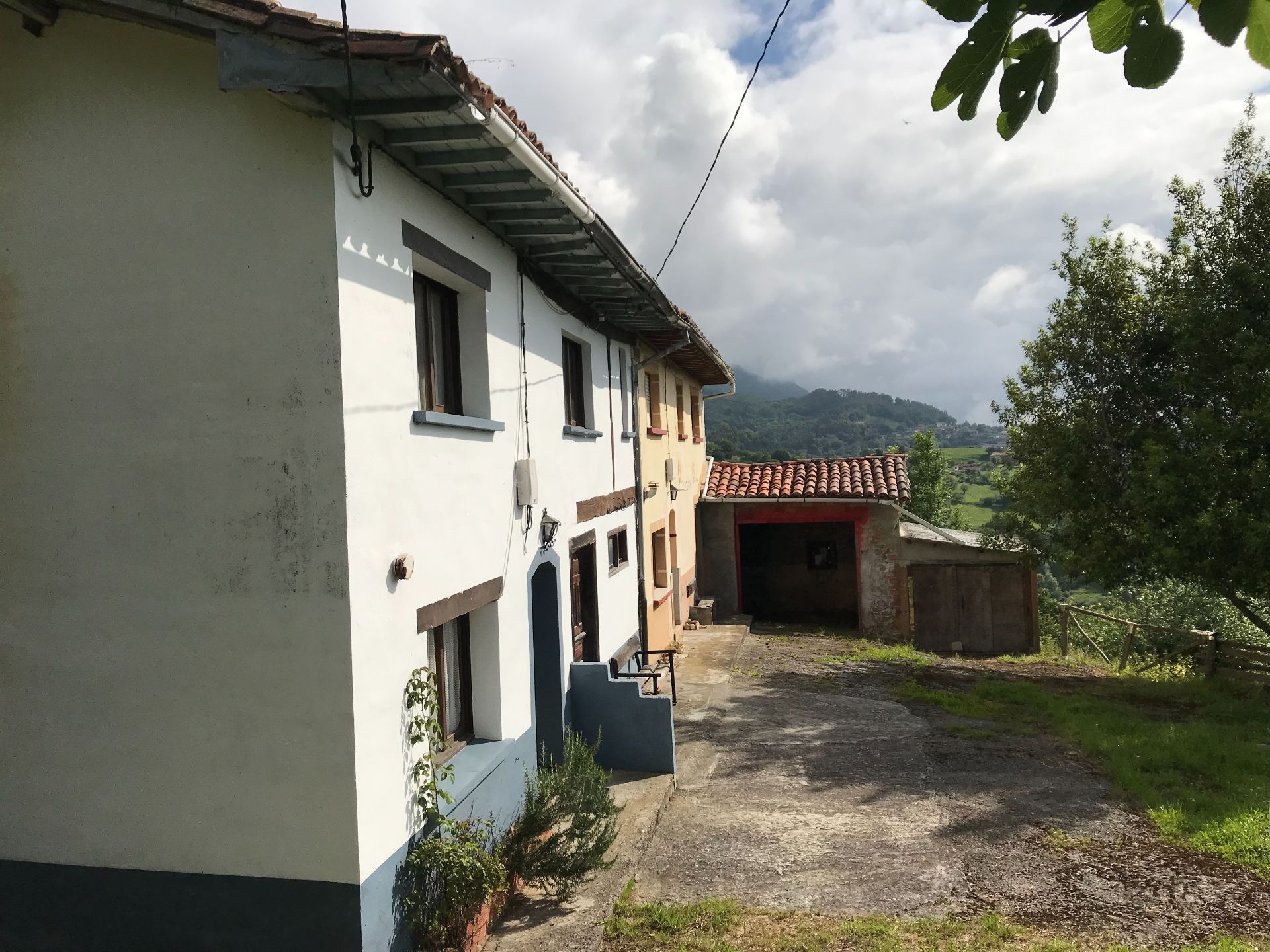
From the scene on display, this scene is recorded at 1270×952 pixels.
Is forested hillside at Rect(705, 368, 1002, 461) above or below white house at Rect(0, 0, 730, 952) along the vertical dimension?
above

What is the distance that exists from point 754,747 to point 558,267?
5.57 m

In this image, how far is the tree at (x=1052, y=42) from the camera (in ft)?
4.75

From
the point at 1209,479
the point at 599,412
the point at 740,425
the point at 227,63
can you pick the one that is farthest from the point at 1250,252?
the point at 740,425

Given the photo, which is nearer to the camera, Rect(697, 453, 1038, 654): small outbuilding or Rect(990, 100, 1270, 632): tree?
Rect(990, 100, 1270, 632): tree

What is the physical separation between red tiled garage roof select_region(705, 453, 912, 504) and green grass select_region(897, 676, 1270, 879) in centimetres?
450

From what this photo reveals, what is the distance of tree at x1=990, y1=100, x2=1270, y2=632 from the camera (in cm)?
1033

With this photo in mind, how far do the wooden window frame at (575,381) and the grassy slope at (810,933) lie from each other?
5.05 meters

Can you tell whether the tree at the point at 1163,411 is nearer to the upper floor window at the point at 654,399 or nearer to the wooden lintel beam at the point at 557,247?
the upper floor window at the point at 654,399

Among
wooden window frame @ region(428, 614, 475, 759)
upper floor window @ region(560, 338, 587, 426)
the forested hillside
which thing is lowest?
wooden window frame @ region(428, 614, 475, 759)

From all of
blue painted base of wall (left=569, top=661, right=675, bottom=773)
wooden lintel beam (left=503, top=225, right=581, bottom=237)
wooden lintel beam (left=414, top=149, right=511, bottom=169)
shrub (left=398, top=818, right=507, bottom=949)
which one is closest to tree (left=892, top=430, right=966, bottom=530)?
blue painted base of wall (left=569, top=661, right=675, bottom=773)

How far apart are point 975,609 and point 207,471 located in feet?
47.6

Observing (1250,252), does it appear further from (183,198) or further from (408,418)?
(183,198)

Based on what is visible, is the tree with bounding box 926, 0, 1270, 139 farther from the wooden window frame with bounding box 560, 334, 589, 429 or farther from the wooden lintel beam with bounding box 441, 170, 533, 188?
the wooden window frame with bounding box 560, 334, 589, 429

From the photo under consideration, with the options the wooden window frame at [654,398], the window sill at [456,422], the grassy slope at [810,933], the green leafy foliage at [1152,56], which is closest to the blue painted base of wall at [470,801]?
the grassy slope at [810,933]
